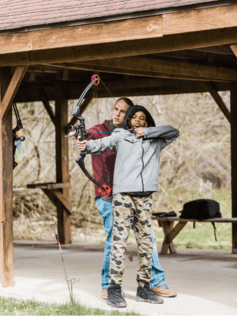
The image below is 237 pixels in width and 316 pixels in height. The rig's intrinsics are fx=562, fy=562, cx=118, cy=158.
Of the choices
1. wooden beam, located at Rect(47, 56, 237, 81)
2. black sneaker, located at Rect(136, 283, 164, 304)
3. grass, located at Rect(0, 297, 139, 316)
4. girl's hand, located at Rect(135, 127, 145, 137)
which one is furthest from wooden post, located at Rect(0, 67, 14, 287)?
girl's hand, located at Rect(135, 127, 145, 137)

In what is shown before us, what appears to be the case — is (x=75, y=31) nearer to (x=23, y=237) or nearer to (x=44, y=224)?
(x=23, y=237)

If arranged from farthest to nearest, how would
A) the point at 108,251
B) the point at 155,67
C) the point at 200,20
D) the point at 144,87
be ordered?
the point at 144,87 < the point at 155,67 < the point at 108,251 < the point at 200,20

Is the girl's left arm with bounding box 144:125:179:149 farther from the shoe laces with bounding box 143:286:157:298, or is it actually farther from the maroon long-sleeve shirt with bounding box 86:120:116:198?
the shoe laces with bounding box 143:286:157:298

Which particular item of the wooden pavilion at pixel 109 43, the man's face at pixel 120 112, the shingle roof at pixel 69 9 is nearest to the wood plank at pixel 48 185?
the wooden pavilion at pixel 109 43

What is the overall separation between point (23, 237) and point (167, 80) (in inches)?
180

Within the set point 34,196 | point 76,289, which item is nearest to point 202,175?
point 34,196

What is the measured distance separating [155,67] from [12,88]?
1.70 metres

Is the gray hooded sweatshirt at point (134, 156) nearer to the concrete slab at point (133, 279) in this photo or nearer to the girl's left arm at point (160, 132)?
the girl's left arm at point (160, 132)

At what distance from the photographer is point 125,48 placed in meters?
5.42

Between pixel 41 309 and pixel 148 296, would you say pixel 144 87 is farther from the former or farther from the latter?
pixel 41 309

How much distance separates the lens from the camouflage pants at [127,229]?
4.79 meters

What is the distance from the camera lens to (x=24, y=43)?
5551mm

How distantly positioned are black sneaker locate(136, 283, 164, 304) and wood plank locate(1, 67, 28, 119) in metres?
2.40

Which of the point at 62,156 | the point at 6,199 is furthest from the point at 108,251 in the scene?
the point at 62,156
